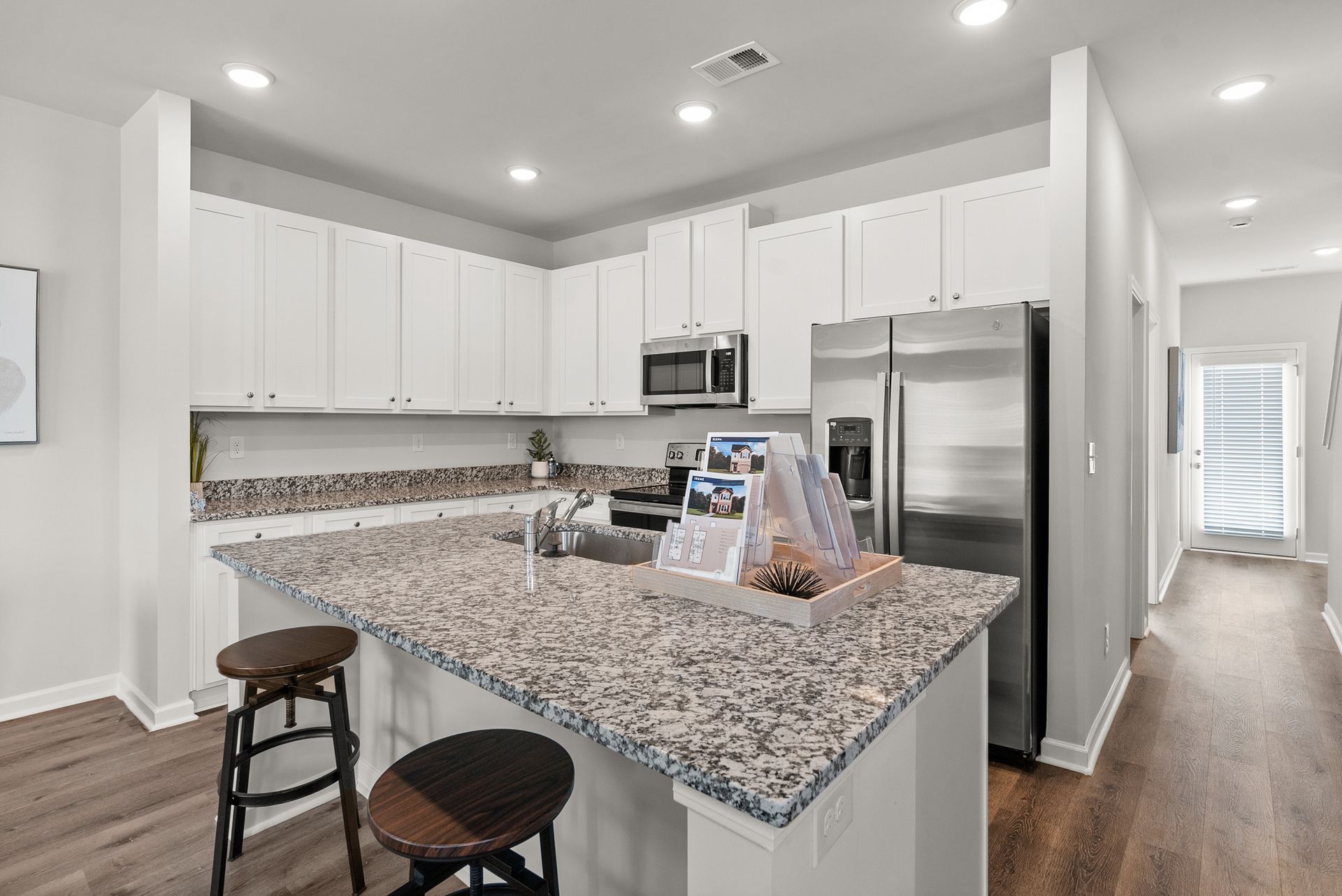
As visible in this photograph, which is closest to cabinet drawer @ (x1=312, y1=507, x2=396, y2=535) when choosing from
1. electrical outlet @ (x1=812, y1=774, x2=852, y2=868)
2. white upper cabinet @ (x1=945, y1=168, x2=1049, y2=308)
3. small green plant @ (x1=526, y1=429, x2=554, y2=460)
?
small green plant @ (x1=526, y1=429, x2=554, y2=460)

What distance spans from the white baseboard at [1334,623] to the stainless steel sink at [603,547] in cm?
417

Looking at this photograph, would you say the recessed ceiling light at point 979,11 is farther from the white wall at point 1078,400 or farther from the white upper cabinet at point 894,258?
the white upper cabinet at point 894,258

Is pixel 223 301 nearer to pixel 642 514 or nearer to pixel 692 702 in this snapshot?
pixel 642 514

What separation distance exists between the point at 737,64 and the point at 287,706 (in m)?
2.61

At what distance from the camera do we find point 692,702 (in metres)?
0.94

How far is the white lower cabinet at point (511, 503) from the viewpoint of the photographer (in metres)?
4.14

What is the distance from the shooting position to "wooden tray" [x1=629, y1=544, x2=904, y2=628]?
1299 mm

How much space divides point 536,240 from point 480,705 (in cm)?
411

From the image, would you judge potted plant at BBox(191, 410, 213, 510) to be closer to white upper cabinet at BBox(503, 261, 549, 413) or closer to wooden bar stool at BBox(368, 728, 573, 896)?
white upper cabinet at BBox(503, 261, 549, 413)

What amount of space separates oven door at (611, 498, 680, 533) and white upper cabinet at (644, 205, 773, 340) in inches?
40.6

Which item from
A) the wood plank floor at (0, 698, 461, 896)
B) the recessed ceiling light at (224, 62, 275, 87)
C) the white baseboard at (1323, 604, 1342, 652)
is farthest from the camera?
the white baseboard at (1323, 604, 1342, 652)

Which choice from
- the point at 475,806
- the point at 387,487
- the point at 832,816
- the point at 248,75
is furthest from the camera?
the point at 387,487

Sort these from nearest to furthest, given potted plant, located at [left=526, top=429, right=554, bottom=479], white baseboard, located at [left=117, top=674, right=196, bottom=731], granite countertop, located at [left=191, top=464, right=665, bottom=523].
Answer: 1. white baseboard, located at [left=117, top=674, right=196, bottom=731]
2. granite countertop, located at [left=191, top=464, right=665, bottom=523]
3. potted plant, located at [left=526, top=429, right=554, bottom=479]

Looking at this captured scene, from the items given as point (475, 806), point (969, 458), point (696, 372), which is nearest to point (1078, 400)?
point (969, 458)
